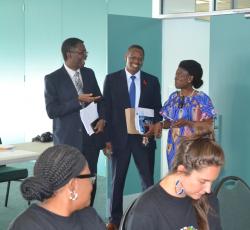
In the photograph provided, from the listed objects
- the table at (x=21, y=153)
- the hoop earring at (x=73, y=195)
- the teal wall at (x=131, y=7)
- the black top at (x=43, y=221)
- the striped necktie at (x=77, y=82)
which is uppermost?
the teal wall at (x=131, y=7)

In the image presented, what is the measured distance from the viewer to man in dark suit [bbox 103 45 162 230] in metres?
3.89

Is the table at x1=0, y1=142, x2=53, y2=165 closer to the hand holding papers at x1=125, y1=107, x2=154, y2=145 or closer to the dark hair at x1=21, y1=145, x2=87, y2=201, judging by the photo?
the hand holding papers at x1=125, y1=107, x2=154, y2=145

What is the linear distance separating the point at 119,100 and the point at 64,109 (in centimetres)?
56

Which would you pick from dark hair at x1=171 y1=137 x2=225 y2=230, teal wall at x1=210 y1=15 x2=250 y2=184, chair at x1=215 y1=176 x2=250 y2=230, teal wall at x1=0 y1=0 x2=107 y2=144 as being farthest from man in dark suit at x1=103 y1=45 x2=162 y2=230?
teal wall at x1=0 y1=0 x2=107 y2=144

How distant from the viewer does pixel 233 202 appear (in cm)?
208

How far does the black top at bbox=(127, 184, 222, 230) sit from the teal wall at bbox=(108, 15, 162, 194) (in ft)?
9.08

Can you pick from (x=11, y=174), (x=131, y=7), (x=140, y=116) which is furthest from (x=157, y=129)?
(x=131, y=7)

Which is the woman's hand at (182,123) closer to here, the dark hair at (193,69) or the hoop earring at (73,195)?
the dark hair at (193,69)

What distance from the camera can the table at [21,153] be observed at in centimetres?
369

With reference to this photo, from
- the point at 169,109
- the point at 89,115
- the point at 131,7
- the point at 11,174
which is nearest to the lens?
the point at 89,115

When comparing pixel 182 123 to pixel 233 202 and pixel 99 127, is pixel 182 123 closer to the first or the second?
pixel 99 127

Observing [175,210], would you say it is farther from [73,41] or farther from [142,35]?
[142,35]

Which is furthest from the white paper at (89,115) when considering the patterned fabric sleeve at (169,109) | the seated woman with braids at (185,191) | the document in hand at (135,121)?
the seated woman with braids at (185,191)

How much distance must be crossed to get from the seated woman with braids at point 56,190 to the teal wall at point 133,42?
2983mm
